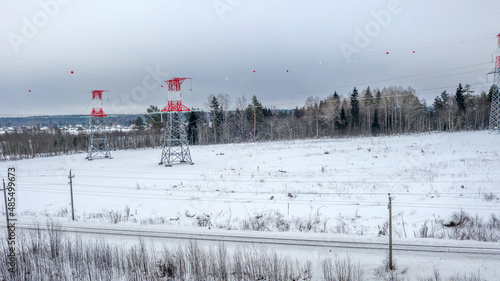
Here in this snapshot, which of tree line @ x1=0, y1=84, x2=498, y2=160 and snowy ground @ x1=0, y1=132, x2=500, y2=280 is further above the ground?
tree line @ x1=0, y1=84, x2=498, y2=160

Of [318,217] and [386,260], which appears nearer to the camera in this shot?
[386,260]

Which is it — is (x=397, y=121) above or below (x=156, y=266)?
above

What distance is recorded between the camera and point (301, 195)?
17.1m

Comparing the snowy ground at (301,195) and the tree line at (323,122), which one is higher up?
the tree line at (323,122)

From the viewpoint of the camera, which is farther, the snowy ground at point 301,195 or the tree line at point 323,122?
the tree line at point 323,122

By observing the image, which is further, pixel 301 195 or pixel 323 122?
pixel 323 122

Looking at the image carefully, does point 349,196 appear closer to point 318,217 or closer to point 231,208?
point 318,217

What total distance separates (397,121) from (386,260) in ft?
274

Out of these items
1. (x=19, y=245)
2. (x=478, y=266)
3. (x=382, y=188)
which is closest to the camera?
(x=478, y=266)

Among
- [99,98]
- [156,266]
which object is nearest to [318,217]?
[156,266]

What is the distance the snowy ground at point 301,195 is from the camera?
41.0ft

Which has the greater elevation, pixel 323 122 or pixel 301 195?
pixel 323 122

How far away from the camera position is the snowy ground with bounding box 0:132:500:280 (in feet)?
41.0

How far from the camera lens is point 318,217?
13.2 m
